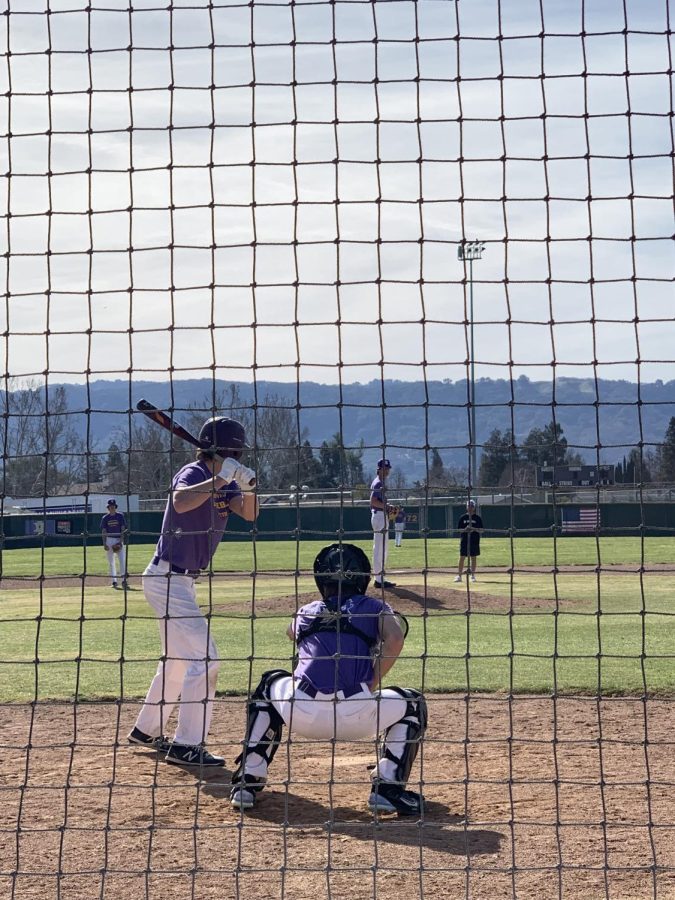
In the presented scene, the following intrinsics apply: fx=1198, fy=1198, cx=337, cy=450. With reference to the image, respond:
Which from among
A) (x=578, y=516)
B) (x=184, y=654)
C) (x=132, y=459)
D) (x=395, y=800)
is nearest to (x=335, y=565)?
(x=395, y=800)

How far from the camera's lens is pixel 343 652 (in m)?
5.81

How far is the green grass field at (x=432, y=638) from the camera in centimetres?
651

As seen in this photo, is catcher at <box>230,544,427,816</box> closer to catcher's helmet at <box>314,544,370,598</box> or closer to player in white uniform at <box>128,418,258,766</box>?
catcher's helmet at <box>314,544,370,598</box>

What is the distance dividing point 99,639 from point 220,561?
703 inches

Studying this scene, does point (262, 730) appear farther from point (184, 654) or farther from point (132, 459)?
point (132, 459)

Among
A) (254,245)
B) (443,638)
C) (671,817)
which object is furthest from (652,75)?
(443,638)

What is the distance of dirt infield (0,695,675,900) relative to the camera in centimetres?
474

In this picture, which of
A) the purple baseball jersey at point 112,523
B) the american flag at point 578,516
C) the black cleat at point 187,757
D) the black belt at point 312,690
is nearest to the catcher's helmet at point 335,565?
the black belt at point 312,690

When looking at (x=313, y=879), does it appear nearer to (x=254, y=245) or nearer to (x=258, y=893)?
(x=258, y=893)

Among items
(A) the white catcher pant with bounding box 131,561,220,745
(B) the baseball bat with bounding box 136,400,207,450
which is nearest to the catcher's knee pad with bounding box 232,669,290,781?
(A) the white catcher pant with bounding box 131,561,220,745

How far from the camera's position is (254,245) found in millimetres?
5125

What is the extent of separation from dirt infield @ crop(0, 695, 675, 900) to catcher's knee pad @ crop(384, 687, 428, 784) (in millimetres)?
109

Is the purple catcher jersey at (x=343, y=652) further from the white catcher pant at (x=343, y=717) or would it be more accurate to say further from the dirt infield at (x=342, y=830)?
the dirt infield at (x=342, y=830)

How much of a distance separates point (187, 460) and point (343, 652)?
1087 inches
